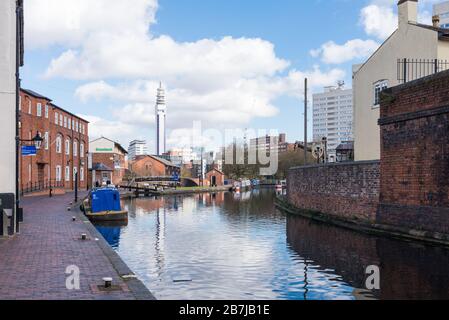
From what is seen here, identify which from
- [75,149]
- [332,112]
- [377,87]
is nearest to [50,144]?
[75,149]

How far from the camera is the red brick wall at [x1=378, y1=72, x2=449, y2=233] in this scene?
49.2ft

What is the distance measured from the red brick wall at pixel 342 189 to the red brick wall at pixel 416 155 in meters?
0.90

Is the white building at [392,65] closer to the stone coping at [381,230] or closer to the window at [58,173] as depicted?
the stone coping at [381,230]

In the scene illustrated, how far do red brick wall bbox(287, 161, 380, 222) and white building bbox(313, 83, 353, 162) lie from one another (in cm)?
13524

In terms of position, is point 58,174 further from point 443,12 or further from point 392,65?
point 443,12

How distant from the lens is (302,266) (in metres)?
12.3

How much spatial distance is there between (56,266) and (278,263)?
5.65 metres

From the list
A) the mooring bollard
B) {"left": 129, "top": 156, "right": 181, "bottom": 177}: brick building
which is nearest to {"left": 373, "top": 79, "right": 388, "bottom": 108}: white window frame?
the mooring bollard

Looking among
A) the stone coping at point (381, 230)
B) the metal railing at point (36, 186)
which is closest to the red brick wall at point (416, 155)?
the stone coping at point (381, 230)

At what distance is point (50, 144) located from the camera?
45.2 m

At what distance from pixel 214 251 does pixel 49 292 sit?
24.9 feet

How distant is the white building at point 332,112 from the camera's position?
162 m

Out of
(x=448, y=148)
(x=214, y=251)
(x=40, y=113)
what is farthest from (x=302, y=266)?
(x=40, y=113)

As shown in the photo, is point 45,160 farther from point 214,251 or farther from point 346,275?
point 346,275
